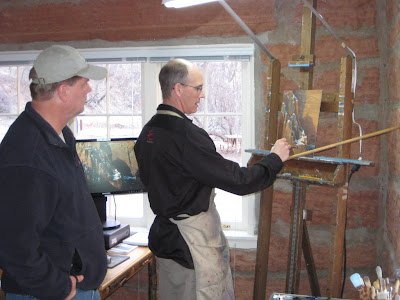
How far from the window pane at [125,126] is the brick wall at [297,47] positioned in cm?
45

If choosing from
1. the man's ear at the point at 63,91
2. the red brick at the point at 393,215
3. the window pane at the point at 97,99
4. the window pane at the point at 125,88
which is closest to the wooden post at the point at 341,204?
the red brick at the point at 393,215

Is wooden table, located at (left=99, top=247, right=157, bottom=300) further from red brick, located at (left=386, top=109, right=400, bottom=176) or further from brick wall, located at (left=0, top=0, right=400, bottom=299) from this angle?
red brick, located at (left=386, top=109, right=400, bottom=176)

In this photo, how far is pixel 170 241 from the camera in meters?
1.79

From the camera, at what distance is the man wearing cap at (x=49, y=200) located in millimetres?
Result: 1171

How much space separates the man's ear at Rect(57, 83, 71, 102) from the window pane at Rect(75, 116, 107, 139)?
1.41 m

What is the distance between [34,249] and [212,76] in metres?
1.66

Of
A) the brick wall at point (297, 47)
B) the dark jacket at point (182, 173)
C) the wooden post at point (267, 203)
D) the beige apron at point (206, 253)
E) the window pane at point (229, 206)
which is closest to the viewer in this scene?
the dark jacket at point (182, 173)

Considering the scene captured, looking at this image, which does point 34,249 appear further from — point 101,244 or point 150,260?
point 150,260

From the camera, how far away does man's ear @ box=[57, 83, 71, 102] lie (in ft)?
4.37

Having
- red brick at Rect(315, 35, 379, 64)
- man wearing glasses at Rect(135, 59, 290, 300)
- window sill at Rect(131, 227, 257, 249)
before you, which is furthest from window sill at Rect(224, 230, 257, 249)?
red brick at Rect(315, 35, 379, 64)

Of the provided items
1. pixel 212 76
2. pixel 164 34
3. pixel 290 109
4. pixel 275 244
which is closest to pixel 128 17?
pixel 164 34

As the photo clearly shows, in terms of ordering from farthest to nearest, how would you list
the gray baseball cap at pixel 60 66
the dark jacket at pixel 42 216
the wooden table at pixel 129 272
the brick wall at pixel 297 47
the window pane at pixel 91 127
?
the window pane at pixel 91 127 → the brick wall at pixel 297 47 → the wooden table at pixel 129 272 → the gray baseball cap at pixel 60 66 → the dark jacket at pixel 42 216

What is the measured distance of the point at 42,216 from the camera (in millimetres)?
1197

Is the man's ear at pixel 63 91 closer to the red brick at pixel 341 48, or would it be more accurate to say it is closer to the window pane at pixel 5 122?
the red brick at pixel 341 48
